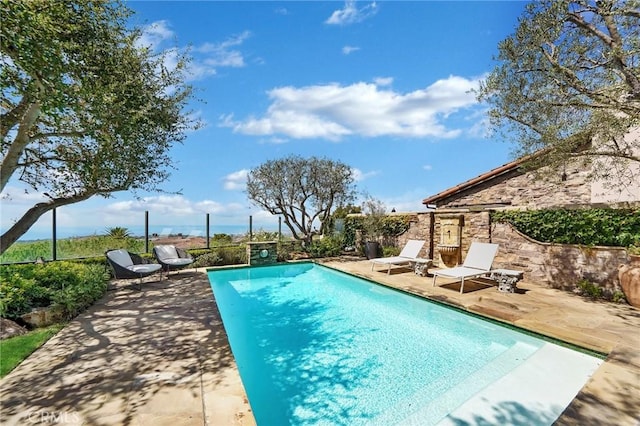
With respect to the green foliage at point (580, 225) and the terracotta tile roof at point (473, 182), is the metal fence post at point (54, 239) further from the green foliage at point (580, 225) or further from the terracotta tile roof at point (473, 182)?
the terracotta tile roof at point (473, 182)

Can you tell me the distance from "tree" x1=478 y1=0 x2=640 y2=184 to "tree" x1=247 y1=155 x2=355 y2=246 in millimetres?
8381

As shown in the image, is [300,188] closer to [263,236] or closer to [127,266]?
[263,236]

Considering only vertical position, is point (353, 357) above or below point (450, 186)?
below

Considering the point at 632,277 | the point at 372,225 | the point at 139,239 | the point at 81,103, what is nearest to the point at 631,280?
the point at 632,277

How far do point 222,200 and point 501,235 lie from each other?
13.5 meters

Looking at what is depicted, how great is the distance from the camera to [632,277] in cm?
650

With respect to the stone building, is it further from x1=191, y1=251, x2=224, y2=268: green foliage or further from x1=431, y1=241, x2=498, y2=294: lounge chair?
x1=191, y1=251, x2=224, y2=268: green foliage

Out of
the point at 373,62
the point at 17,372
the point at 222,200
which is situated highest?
the point at 373,62

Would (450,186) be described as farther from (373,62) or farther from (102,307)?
(102,307)

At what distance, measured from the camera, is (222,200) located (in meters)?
16.5

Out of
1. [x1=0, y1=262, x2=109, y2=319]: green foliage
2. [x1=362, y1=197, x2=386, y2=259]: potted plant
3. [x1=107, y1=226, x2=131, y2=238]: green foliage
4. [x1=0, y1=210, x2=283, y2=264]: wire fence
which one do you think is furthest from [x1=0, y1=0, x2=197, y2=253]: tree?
[x1=362, y1=197, x2=386, y2=259]: potted plant

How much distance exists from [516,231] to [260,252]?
9.83m

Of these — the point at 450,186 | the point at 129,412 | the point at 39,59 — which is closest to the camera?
the point at 129,412

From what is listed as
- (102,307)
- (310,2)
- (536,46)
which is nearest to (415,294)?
(536,46)
